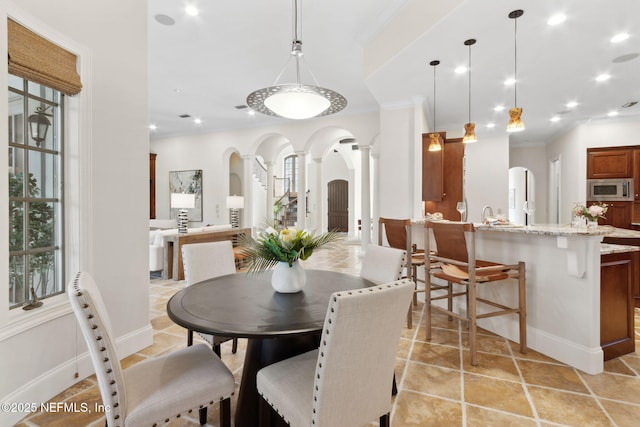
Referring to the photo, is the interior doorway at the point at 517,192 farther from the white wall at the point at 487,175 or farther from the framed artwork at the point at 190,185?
the framed artwork at the point at 190,185

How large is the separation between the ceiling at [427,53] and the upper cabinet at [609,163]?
2.17 feet

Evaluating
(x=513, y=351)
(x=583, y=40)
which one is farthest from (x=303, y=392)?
(x=583, y=40)

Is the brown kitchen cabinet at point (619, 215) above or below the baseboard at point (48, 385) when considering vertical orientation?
above

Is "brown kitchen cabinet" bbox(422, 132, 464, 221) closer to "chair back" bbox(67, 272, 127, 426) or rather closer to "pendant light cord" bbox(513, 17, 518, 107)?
"pendant light cord" bbox(513, 17, 518, 107)

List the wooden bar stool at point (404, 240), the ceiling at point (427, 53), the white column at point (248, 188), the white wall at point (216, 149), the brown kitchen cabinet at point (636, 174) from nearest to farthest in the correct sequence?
the ceiling at point (427, 53)
the wooden bar stool at point (404, 240)
the brown kitchen cabinet at point (636, 174)
the white wall at point (216, 149)
the white column at point (248, 188)

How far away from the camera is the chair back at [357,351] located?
1041 mm

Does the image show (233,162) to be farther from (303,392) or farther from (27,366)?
(303,392)

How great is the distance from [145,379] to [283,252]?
819 millimetres

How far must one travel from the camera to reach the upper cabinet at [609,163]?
19.0 feet

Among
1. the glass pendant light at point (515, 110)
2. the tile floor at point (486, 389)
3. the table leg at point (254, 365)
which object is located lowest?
the tile floor at point (486, 389)

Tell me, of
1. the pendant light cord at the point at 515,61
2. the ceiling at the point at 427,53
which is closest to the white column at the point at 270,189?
the ceiling at the point at 427,53

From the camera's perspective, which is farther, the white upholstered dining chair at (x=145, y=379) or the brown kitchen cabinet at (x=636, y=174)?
the brown kitchen cabinet at (x=636, y=174)

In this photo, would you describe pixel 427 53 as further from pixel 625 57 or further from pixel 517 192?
pixel 517 192

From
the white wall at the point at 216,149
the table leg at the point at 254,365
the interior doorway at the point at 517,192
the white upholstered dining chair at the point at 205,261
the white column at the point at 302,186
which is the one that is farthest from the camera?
the interior doorway at the point at 517,192
